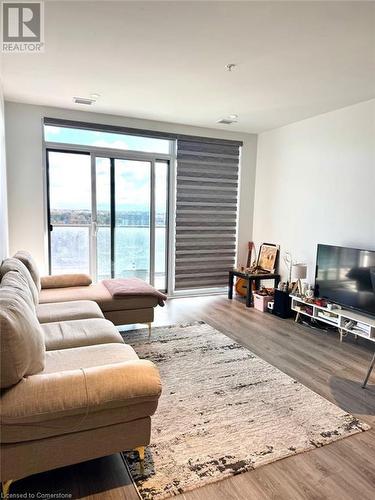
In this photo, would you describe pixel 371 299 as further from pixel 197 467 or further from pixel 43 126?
pixel 43 126

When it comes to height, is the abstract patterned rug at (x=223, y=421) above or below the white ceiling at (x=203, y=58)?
below

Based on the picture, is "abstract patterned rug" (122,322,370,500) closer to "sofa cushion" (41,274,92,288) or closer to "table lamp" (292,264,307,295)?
"sofa cushion" (41,274,92,288)

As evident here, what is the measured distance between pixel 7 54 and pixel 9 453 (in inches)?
113

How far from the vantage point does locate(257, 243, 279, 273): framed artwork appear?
5.14 meters

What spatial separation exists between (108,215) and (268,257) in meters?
2.53

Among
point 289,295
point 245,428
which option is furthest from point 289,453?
point 289,295

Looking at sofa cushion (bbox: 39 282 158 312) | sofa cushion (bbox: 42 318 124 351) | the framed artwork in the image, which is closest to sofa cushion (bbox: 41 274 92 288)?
sofa cushion (bbox: 39 282 158 312)

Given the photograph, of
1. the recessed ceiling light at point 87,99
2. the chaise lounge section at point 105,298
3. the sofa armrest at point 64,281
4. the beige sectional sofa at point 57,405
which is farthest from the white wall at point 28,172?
the beige sectional sofa at point 57,405

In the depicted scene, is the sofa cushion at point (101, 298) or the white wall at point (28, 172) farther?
the white wall at point (28, 172)

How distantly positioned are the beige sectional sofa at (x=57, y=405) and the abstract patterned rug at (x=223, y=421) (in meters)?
0.25

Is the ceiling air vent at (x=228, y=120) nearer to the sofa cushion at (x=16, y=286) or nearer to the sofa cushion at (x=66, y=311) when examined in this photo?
the sofa cushion at (x=66, y=311)

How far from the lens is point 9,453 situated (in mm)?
1450

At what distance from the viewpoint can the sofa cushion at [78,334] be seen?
2215mm

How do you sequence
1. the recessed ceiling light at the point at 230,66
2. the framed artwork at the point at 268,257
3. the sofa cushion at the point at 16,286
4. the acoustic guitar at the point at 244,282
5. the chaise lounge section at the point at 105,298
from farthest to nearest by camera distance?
the acoustic guitar at the point at 244,282, the framed artwork at the point at 268,257, the chaise lounge section at the point at 105,298, the recessed ceiling light at the point at 230,66, the sofa cushion at the point at 16,286
